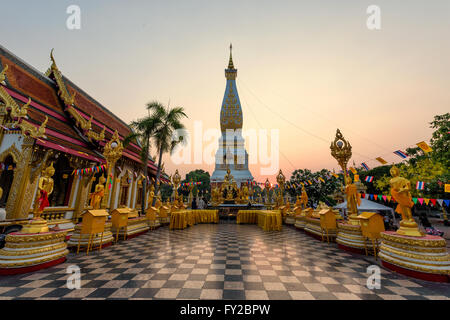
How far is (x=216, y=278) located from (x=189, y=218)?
762 cm

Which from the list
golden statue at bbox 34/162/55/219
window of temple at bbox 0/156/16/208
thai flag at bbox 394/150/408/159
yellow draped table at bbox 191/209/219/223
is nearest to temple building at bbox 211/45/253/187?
yellow draped table at bbox 191/209/219/223

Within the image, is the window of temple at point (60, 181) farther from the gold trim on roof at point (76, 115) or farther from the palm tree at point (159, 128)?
the palm tree at point (159, 128)

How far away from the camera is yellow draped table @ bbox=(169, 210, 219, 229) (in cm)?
941

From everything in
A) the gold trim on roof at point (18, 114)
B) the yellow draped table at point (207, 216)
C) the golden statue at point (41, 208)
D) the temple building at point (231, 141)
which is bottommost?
the yellow draped table at point (207, 216)

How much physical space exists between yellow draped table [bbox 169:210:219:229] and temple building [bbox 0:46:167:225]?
330 centimetres

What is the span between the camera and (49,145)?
22.1 feet

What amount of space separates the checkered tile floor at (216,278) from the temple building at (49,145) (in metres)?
2.50

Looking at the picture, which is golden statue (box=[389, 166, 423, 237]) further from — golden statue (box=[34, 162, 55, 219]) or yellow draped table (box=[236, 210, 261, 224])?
yellow draped table (box=[236, 210, 261, 224])

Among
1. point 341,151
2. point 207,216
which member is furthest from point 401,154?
point 207,216

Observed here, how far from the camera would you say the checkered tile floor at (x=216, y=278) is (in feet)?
8.58

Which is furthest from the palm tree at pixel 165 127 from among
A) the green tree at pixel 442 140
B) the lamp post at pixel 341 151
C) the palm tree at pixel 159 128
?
the green tree at pixel 442 140

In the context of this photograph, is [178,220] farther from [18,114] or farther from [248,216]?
[18,114]

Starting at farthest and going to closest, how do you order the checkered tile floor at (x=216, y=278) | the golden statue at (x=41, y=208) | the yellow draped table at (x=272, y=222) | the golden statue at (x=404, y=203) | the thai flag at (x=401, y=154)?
1. the yellow draped table at (x=272, y=222)
2. the thai flag at (x=401, y=154)
3. the golden statue at (x=41, y=208)
4. the golden statue at (x=404, y=203)
5. the checkered tile floor at (x=216, y=278)
